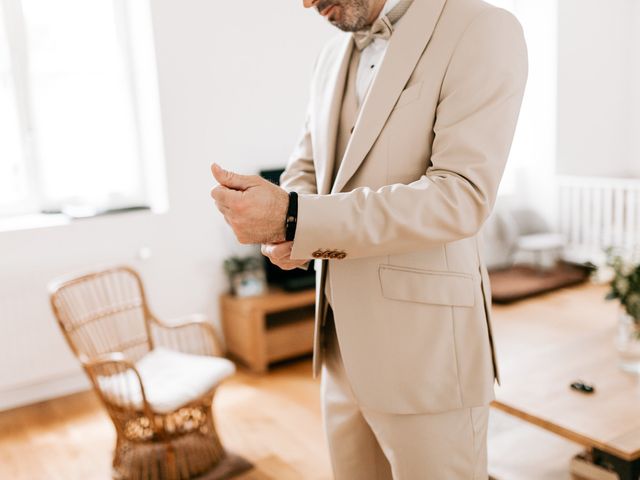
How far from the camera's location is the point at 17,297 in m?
3.06

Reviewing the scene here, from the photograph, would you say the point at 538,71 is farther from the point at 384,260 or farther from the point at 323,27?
the point at 384,260

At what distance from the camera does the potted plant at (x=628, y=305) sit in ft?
7.45

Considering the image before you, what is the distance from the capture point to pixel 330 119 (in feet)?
3.98

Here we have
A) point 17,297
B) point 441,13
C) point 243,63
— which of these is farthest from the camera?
point 243,63

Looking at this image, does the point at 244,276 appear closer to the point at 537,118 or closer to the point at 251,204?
the point at 251,204

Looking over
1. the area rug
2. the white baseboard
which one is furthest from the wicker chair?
the area rug

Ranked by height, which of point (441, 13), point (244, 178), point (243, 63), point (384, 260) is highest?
point (243, 63)

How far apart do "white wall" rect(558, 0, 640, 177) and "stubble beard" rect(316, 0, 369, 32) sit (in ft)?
14.7

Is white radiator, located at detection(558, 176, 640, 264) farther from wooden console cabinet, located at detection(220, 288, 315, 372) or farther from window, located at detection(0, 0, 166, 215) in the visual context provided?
window, located at detection(0, 0, 166, 215)

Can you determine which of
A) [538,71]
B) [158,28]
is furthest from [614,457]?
[538,71]

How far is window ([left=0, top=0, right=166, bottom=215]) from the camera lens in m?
3.25

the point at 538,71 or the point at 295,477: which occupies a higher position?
the point at 538,71

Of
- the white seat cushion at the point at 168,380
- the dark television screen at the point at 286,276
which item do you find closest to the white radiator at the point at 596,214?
the dark television screen at the point at 286,276

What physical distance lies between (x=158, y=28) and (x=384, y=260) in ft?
9.01
